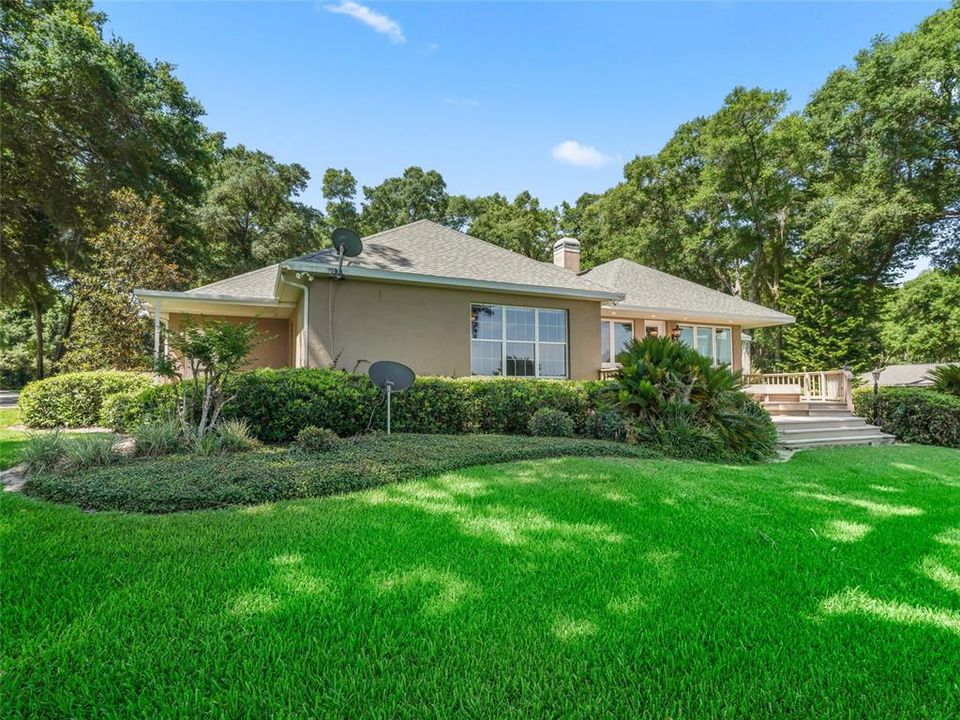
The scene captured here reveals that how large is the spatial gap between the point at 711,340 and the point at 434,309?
1069 cm

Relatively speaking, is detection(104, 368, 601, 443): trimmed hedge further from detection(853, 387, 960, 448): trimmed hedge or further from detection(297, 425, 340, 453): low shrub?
detection(853, 387, 960, 448): trimmed hedge

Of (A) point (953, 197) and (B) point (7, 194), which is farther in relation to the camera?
(A) point (953, 197)

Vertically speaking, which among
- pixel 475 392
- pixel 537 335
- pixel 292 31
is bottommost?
pixel 475 392

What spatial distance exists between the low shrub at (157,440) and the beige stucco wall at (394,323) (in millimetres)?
3376

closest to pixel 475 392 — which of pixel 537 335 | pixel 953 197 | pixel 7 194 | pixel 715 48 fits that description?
pixel 537 335

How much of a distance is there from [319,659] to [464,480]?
3198mm

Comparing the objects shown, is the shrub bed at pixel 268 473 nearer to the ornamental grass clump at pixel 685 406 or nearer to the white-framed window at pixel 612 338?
the ornamental grass clump at pixel 685 406

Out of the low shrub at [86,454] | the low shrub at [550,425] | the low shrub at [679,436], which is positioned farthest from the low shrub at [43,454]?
the low shrub at [679,436]

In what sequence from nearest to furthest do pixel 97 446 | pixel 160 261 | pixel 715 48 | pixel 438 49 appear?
pixel 97 446, pixel 438 49, pixel 715 48, pixel 160 261

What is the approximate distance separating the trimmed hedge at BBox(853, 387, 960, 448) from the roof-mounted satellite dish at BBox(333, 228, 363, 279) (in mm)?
13548

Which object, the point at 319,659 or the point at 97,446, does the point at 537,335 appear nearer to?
the point at 97,446

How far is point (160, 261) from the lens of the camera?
15.3 meters

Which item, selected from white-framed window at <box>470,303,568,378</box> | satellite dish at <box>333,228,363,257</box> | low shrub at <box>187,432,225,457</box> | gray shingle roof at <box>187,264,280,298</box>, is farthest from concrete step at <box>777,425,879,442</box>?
gray shingle roof at <box>187,264,280,298</box>

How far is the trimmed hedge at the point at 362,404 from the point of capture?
24.1 feet
